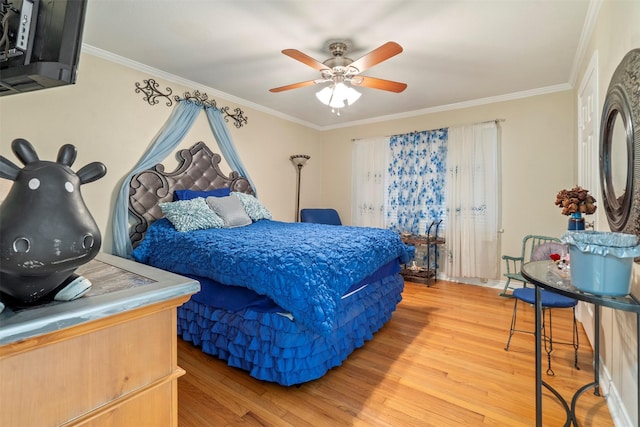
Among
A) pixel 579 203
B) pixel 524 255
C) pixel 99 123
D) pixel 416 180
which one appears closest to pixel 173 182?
pixel 99 123

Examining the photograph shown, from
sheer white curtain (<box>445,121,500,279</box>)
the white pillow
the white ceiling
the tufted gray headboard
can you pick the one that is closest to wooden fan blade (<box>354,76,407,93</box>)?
the white ceiling

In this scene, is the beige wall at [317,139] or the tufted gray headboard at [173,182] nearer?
the beige wall at [317,139]

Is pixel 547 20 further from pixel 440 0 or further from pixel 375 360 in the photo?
pixel 375 360

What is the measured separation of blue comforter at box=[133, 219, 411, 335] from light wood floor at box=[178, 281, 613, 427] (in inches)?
20.6

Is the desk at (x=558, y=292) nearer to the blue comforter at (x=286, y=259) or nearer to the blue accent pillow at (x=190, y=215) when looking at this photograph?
the blue comforter at (x=286, y=259)

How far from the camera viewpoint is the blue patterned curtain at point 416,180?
14.6 feet

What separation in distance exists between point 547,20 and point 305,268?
2682 millimetres

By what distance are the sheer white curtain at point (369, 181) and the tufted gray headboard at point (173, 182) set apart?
203 cm

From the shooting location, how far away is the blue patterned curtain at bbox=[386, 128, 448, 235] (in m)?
4.45

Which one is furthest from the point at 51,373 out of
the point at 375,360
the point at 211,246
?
the point at 375,360

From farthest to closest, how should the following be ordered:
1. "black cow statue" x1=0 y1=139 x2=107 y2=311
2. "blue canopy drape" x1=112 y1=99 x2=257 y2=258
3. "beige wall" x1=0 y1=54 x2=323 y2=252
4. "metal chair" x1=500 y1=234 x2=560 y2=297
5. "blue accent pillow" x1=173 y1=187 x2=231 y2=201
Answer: "metal chair" x1=500 y1=234 x2=560 y2=297 → "blue accent pillow" x1=173 y1=187 x2=231 y2=201 → "blue canopy drape" x1=112 y1=99 x2=257 y2=258 → "beige wall" x1=0 y1=54 x2=323 y2=252 → "black cow statue" x1=0 y1=139 x2=107 y2=311

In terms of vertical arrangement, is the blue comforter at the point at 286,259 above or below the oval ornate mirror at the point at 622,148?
below

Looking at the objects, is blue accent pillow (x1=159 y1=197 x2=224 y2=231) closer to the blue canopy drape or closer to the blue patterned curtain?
the blue canopy drape

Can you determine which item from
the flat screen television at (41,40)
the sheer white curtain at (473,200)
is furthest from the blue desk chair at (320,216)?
the flat screen television at (41,40)
